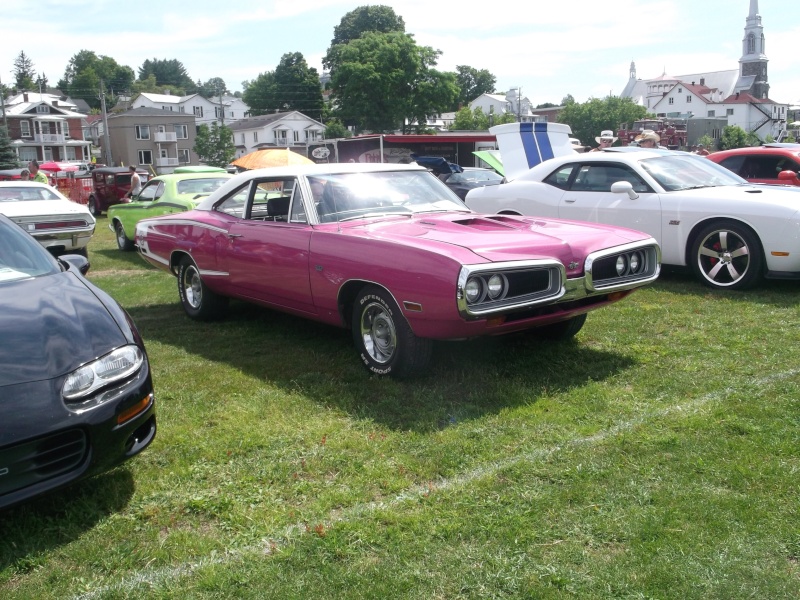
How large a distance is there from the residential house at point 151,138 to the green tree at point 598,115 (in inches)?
1822

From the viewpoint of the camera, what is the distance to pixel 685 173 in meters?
8.41

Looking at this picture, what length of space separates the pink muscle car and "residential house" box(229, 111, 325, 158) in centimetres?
8113

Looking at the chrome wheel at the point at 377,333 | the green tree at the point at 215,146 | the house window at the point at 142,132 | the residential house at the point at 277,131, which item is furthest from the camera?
the residential house at the point at 277,131

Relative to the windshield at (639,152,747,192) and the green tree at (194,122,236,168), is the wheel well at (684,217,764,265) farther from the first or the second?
the green tree at (194,122,236,168)

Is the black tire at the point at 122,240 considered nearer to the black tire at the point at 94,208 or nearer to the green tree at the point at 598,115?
the black tire at the point at 94,208

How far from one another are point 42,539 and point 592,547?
229cm

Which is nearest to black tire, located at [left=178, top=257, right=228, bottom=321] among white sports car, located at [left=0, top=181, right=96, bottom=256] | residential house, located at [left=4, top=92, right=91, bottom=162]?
white sports car, located at [left=0, top=181, right=96, bottom=256]

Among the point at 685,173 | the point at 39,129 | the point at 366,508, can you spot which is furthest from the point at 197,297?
the point at 39,129

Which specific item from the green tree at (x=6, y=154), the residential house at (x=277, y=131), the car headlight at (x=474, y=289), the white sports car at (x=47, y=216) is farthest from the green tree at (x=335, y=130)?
the car headlight at (x=474, y=289)

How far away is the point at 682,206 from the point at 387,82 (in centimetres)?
6545

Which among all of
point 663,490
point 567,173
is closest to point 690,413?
point 663,490

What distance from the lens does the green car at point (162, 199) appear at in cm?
1202

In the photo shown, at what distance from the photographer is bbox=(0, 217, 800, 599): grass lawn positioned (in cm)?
280

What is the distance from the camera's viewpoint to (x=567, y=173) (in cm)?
898
